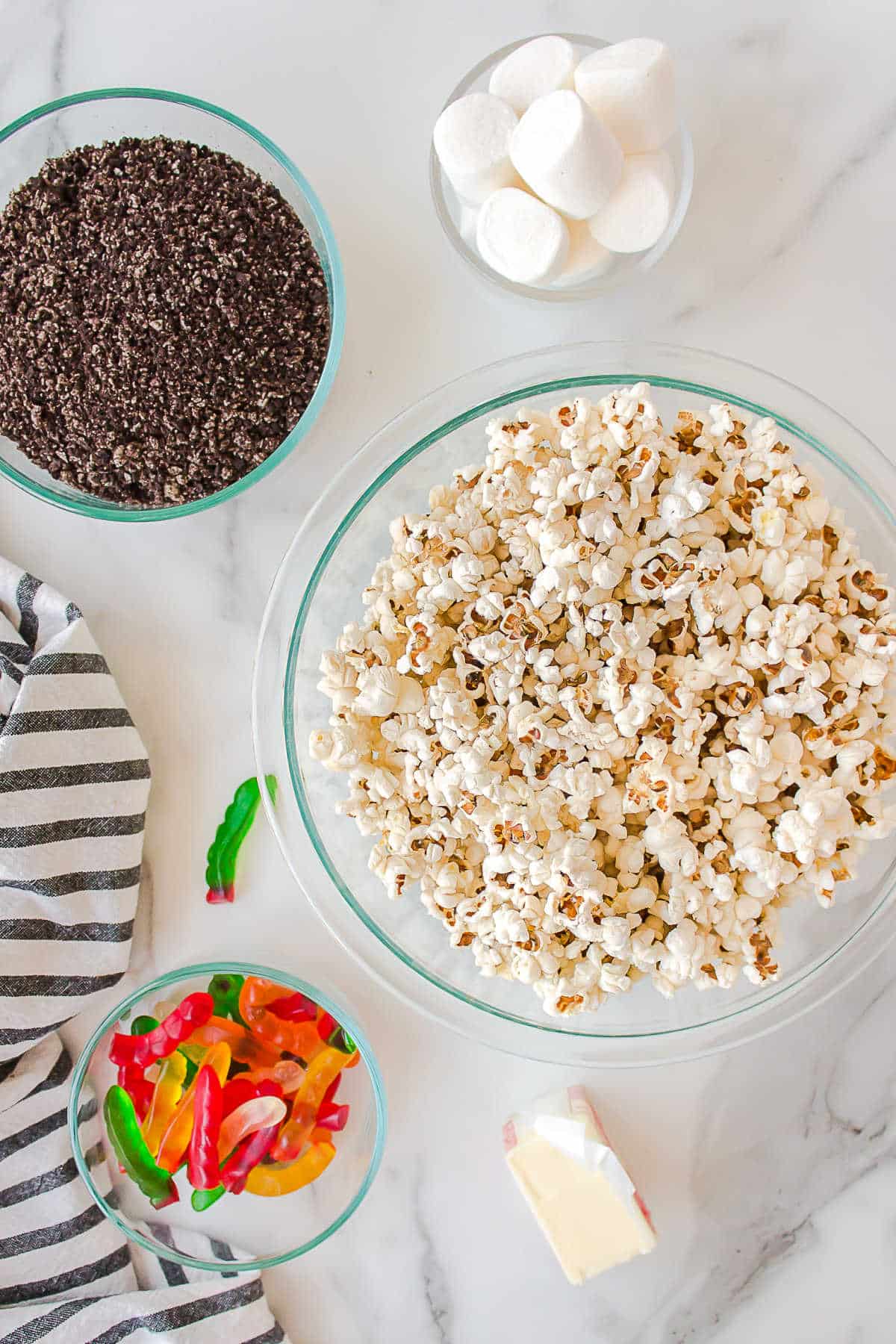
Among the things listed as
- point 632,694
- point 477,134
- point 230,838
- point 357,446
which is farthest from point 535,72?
point 230,838

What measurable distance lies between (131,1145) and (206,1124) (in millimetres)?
131

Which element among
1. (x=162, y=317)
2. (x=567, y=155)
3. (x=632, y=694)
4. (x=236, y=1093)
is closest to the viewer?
(x=632, y=694)

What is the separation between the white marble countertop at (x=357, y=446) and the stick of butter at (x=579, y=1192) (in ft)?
0.22

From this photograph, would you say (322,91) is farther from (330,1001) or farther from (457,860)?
(330,1001)

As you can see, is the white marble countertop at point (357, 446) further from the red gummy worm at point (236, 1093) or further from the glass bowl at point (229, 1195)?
the red gummy worm at point (236, 1093)

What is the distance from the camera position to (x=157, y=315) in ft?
3.25

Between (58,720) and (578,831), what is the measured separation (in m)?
0.59

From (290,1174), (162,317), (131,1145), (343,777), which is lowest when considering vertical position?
(290,1174)

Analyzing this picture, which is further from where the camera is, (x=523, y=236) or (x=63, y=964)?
(x=63, y=964)

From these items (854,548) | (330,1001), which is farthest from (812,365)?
(330,1001)

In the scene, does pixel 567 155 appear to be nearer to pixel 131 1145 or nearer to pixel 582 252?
pixel 582 252

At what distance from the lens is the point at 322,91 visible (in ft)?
3.53

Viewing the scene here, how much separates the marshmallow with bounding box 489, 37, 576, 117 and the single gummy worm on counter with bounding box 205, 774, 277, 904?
74 centimetres

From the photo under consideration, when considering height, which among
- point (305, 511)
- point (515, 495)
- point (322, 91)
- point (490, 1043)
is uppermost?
point (322, 91)
